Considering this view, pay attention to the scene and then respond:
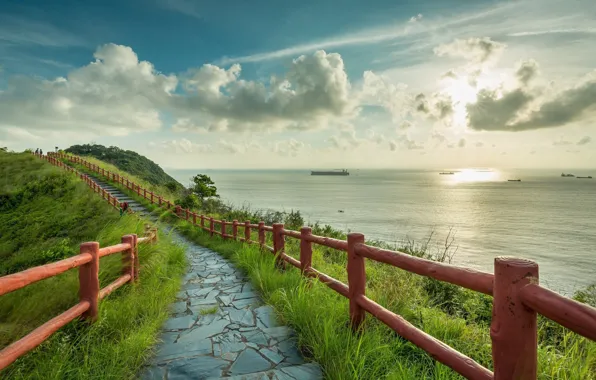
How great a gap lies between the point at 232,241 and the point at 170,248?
9.54 feet

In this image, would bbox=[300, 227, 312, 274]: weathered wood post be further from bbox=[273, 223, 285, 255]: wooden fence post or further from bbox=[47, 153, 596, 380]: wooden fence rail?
bbox=[47, 153, 596, 380]: wooden fence rail

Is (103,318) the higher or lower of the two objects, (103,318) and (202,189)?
the lower

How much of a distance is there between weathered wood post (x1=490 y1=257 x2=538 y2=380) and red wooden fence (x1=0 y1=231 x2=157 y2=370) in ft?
9.91

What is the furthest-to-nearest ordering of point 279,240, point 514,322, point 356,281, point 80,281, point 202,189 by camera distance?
point 202,189 < point 279,240 < point 80,281 < point 356,281 < point 514,322

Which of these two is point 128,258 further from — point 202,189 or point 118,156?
point 118,156

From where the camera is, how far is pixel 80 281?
3479mm

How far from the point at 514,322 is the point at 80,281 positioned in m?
3.91

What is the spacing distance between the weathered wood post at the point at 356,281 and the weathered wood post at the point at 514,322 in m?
1.64

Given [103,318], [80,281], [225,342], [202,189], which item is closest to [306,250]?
[225,342]

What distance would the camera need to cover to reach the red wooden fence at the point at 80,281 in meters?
2.30

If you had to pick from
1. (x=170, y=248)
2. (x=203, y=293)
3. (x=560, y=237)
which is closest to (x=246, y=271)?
(x=203, y=293)

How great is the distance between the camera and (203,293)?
5551 millimetres

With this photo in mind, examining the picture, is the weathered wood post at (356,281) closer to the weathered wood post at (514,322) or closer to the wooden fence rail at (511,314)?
the wooden fence rail at (511,314)

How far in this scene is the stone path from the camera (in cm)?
295
